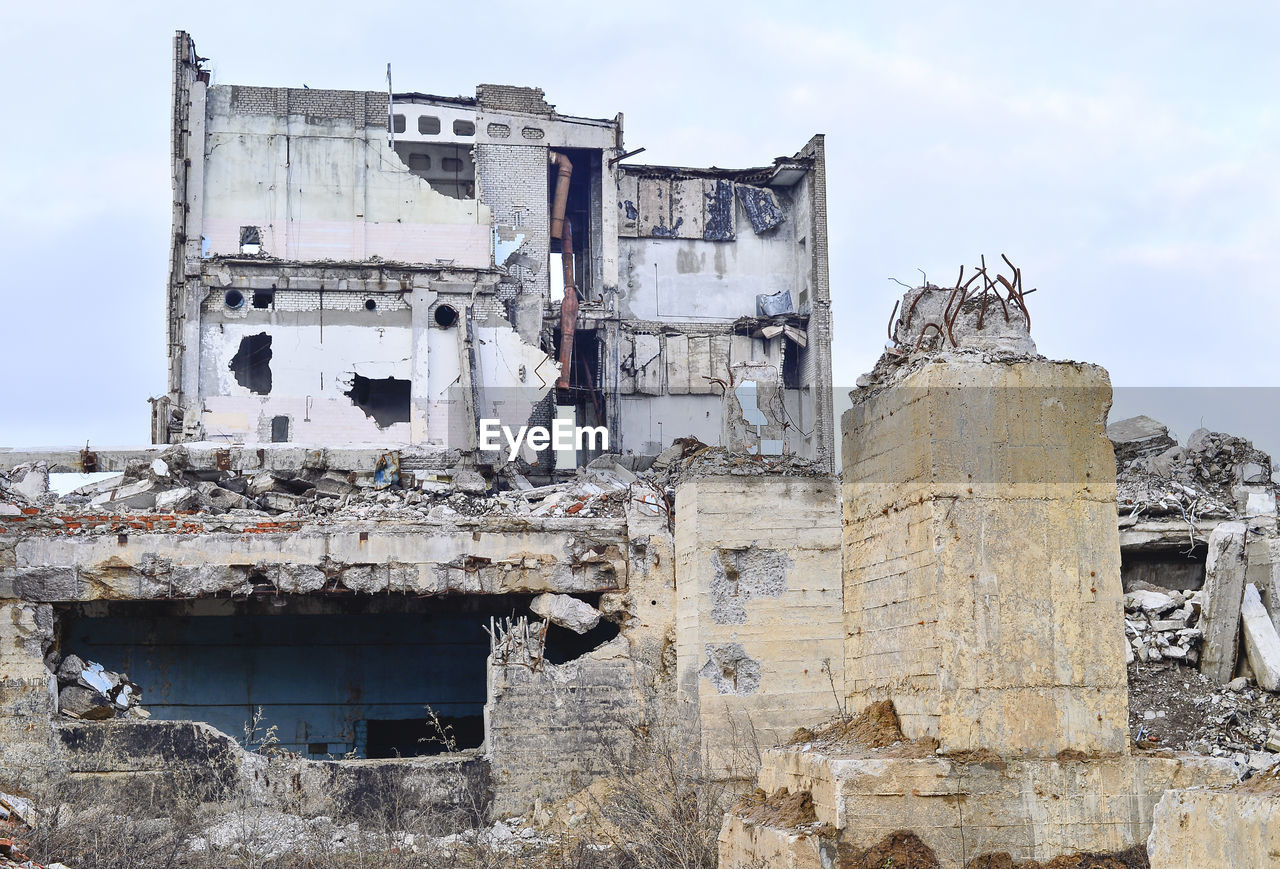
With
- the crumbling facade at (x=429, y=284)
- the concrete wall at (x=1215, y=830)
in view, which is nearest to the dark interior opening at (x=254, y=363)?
the crumbling facade at (x=429, y=284)

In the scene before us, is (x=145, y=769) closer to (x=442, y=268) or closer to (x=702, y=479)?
(x=702, y=479)

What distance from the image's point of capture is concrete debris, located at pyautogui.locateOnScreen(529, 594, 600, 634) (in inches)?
503

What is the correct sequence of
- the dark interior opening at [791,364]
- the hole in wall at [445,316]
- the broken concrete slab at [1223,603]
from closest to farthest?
the broken concrete slab at [1223,603]
the hole in wall at [445,316]
the dark interior opening at [791,364]

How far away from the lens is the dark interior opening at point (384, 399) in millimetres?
23094

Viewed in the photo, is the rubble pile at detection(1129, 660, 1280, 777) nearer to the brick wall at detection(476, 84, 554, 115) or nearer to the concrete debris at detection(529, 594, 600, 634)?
the concrete debris at detection(529, 594, 600, 634)

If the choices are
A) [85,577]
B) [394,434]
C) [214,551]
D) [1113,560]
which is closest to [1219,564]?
[1113,560]

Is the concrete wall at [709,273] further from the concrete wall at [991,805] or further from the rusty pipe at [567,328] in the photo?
the concrete wall at [991,805]

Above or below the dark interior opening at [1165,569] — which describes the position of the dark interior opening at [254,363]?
above

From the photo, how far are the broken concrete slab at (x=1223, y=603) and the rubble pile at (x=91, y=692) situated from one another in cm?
936

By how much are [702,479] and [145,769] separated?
5373 millimetres

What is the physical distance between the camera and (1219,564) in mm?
12109

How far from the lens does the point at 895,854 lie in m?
5.71

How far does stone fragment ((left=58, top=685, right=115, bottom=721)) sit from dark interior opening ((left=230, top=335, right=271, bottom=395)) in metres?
10.9

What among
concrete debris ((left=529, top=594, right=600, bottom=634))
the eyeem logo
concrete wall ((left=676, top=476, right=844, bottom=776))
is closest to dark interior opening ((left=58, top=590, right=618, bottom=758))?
concrete debris ((left=529, top=594, right=600, bottom=634))
